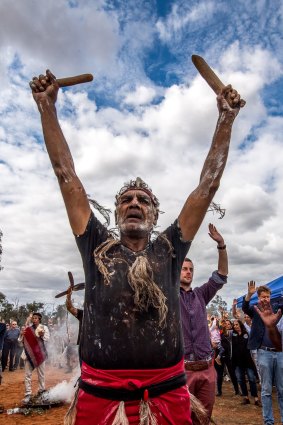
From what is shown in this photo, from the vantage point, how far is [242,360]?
869cm

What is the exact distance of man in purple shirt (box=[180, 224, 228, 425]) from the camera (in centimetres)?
413

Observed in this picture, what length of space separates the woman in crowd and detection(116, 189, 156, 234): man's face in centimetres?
755

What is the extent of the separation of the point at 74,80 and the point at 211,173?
0.95 m

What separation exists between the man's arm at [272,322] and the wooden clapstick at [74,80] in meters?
5.14

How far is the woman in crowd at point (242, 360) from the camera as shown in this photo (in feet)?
28.3

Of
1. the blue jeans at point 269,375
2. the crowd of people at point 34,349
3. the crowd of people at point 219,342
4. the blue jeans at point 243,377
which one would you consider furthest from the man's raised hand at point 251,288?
the crowd of people at point 34,349

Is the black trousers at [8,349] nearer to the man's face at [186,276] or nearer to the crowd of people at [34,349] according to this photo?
the crowd of people at [34,349]

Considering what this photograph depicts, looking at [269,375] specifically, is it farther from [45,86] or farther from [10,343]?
[10,343]

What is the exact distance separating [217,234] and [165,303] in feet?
Answer: 9.14

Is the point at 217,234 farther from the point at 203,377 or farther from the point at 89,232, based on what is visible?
the point at 89,232

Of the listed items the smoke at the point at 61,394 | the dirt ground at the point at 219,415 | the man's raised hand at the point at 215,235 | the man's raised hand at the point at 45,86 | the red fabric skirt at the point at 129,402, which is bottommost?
the dirt ground at the point at 219,415

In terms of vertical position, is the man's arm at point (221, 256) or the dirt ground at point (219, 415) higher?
the man's arm at point (221, 256)

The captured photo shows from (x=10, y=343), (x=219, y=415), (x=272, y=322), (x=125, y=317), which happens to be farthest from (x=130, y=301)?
(x=10, y=343)

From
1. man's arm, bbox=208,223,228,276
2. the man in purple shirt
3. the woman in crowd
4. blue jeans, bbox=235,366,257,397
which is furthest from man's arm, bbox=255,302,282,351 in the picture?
blue jeans, bbox=235,366,257,397
